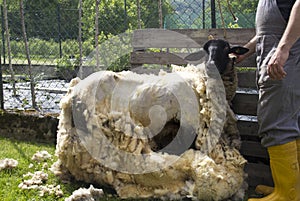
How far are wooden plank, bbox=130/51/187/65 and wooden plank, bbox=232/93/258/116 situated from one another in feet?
2.18

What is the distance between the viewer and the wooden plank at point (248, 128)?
3.42m

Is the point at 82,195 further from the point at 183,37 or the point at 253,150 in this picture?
the point at 183,37

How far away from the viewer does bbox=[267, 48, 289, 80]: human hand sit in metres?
2.47

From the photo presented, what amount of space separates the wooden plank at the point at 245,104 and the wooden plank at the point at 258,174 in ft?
1.40

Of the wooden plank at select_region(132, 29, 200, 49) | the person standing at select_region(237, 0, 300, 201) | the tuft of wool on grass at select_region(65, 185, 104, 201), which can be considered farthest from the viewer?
the wooden plank at select_region(132, 29, 200, 49)

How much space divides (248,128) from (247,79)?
404 mm

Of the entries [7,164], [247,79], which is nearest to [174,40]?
[247,79]

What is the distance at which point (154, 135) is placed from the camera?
3.21 meters

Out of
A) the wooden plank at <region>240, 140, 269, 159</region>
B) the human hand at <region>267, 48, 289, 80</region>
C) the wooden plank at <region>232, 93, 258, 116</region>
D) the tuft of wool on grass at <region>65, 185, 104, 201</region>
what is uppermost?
the human hand at <region>267, 48, 289, 80</region>

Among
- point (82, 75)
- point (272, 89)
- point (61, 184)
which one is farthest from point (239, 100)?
point (82, 75)

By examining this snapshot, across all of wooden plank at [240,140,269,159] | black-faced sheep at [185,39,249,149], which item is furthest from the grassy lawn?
wooden plank at [240,140,269,159]

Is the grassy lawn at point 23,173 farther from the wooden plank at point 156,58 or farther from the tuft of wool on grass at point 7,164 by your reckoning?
the wooden plank at point 156,58

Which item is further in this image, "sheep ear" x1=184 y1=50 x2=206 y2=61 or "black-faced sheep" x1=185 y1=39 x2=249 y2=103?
"sheep ear" x1=184 y1=50 x2=206 y2=61

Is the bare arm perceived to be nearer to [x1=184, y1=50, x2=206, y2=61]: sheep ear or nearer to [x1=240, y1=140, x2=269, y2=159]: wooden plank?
[x1=240, y1=140, x2=269, y2=159]: wooden plank
